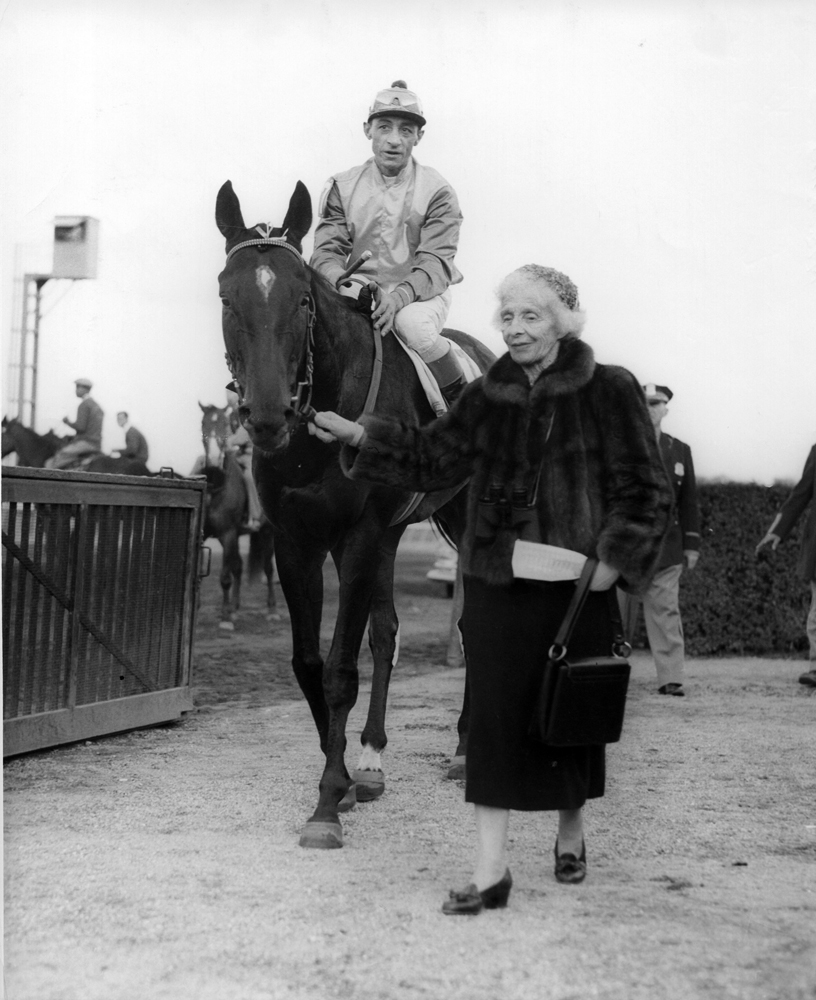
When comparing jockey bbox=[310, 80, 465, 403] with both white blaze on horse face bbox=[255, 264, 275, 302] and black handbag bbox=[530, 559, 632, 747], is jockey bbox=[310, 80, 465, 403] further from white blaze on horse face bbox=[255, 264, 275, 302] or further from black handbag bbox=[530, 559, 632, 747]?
black handbag bbox=[530, 559, 632, 747]

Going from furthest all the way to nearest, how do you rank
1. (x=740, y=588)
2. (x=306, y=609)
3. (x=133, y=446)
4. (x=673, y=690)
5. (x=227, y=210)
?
A: (x=133, y=446)
(x=740, y=588)
(x=673, y=690)
(x=306, y=609)
(x=227, y=210)

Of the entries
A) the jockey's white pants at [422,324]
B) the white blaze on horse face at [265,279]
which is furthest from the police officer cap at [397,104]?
the white blaze on horse face at [265,279]

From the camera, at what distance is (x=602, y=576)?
3.97 meters

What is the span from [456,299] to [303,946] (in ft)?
14.6

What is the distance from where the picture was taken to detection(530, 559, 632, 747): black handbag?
3.84m

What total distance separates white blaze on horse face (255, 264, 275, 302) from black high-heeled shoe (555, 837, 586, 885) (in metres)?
2.21

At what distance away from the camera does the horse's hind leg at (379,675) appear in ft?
18.9

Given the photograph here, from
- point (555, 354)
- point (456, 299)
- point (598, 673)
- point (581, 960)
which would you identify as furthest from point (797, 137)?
point (581, 960)

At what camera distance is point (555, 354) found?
4.21m

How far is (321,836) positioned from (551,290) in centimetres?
217

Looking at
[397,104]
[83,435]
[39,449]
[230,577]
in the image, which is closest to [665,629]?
[397,104]

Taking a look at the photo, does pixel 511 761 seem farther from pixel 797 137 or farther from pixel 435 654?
pixel 435 654

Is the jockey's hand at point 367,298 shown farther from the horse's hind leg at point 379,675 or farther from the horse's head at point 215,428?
the horse's head at point 215,428

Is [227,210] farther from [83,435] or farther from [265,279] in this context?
[83,435]
